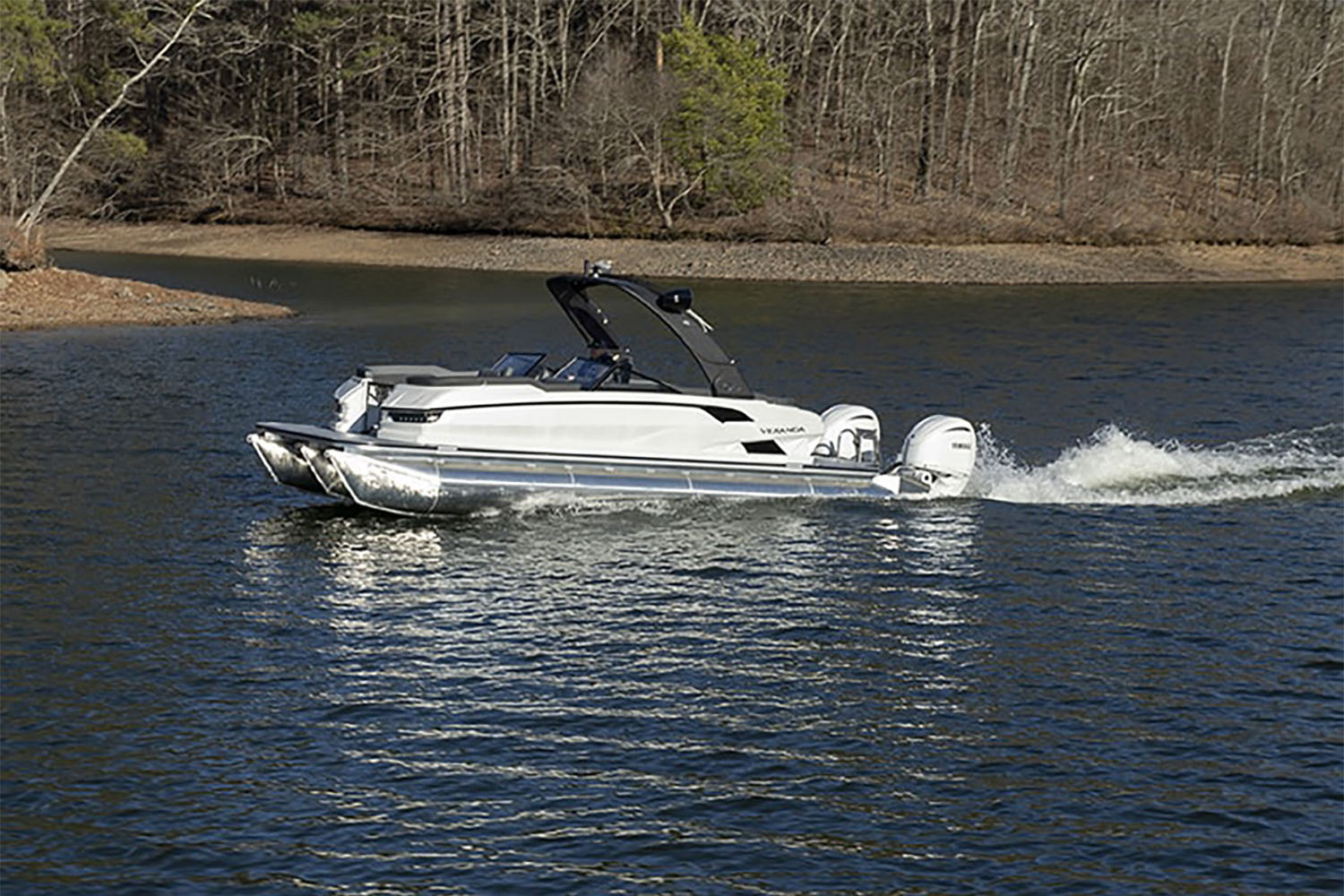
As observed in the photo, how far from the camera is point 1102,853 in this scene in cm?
1359

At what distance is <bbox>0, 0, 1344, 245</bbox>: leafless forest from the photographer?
8050 cm

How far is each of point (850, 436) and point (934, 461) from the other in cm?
128

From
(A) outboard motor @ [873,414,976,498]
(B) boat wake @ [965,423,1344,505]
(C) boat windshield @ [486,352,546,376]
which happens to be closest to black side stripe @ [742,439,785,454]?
(A) outboard motor @ [873,414,976,498]

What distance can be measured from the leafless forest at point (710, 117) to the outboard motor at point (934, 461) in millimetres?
51036

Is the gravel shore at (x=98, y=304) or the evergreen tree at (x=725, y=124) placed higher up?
the evergreen tree at (x=725, y=124)

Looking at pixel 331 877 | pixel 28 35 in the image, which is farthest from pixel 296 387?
pixel 28 35

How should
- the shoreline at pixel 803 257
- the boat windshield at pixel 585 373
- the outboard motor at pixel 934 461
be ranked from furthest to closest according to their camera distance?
1. the shoreline at pixel 803 257
2. the outboard motor at pixel 934 461
3. the boat windshield at pixel 585 373

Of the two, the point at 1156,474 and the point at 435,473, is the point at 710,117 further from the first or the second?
the point at 435,473

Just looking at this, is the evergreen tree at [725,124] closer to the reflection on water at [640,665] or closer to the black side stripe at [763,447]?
the black side stripe at [763,447]

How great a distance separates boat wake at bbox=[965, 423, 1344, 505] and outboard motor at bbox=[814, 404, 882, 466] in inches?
72.6

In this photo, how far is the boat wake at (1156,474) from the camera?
1063 inches

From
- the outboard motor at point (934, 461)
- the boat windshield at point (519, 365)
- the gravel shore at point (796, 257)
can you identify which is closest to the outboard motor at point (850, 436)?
the outboard motor at point (934, 461)

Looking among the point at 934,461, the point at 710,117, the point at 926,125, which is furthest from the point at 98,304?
the point at 926,125

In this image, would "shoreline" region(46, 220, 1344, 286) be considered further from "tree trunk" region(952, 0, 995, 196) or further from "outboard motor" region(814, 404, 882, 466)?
"outboard motor" region(814, 404, 882, 466)
